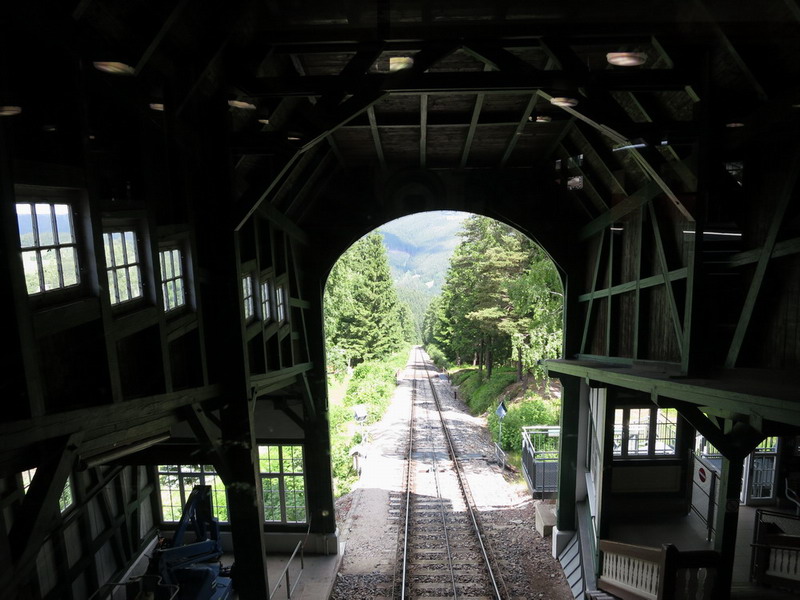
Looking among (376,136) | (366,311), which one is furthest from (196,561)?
(366,311)

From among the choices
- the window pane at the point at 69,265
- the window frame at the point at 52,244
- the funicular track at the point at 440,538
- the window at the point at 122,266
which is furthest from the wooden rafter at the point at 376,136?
the funicular track at the point at 440,538

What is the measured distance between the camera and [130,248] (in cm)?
405

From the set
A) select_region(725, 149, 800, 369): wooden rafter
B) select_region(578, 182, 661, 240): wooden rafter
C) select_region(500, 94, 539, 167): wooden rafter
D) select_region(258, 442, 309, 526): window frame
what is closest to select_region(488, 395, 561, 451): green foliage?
select_region(258, 442, 309, 526): window frame

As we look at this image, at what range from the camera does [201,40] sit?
4.51 meters

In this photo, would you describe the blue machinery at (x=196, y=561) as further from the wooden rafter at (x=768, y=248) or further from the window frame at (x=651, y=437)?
the window frame at (x=651, y=437)

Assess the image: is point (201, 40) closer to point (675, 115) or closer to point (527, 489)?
point (675, 115)

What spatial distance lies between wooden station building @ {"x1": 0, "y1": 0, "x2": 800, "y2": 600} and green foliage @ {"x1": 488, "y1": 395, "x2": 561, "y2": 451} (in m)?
9.31

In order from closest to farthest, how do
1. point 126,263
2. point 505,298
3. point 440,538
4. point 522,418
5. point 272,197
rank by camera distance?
Answer: point 126,263, point 272,197, point 440,538, point 522,418, point 505,298

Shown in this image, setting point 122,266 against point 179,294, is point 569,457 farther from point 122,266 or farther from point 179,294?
point 122,266

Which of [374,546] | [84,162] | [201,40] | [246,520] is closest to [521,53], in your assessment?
[201,40]

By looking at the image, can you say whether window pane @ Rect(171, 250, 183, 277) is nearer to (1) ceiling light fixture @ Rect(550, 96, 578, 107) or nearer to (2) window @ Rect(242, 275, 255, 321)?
(2) window @ Rect(242, 275, 255, 321)

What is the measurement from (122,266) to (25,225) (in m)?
1.11

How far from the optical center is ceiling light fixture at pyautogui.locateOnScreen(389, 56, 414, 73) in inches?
192

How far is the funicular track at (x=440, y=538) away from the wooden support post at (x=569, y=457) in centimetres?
200
